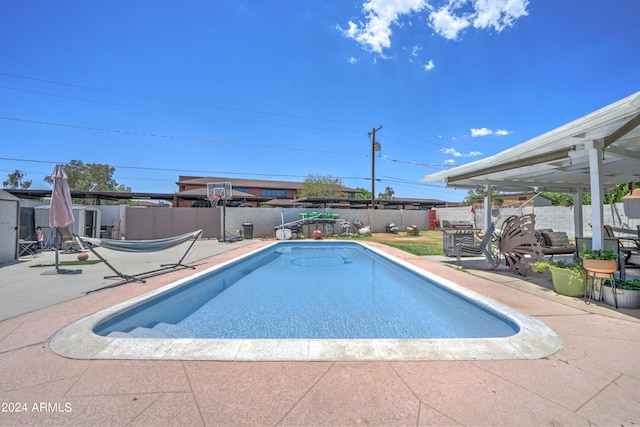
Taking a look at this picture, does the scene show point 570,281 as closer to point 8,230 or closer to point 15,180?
point 8,230

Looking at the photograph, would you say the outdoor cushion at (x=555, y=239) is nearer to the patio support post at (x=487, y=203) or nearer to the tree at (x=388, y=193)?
the patio support post at (x=487, y=203)

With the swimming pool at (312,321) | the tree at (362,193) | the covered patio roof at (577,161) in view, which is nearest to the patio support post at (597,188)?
the covered patio roof at (577,161)

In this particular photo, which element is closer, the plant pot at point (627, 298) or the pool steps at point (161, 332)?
the pool steps at point (161, 332)

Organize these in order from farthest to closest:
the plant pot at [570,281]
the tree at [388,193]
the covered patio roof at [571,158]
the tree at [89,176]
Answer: the tree at [388,193] < the tree at [89,176] < the plant pot at [570,281] < the covered patio roof at [571,158]

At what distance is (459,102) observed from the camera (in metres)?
17.1

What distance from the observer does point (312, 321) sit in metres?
4.00

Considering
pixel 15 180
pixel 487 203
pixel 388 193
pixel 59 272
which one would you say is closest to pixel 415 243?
pixel 487 203

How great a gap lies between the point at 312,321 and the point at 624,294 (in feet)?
13.2

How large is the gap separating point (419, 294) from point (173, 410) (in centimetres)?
457

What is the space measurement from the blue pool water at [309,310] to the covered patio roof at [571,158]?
2650mm

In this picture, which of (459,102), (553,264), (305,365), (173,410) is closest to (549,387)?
(305,365)

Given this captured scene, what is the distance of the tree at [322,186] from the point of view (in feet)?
116

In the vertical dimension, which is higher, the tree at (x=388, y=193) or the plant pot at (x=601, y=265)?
the tree at (x=388, y=193)

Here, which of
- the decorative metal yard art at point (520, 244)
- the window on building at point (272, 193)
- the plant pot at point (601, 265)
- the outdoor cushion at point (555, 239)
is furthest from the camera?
the window on building at point (272, 193)
